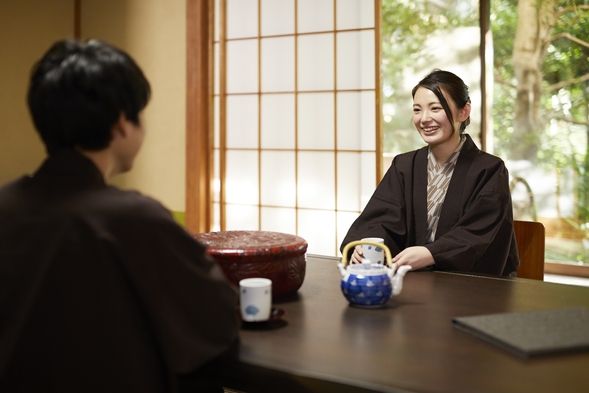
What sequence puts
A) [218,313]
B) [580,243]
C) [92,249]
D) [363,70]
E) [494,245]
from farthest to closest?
[580,243] → [363,70] → [494,245] → [218,313] → [92,249]

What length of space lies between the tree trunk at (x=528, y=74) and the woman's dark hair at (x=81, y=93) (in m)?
4.54

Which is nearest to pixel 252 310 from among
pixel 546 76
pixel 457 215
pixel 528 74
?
pixel 457 215

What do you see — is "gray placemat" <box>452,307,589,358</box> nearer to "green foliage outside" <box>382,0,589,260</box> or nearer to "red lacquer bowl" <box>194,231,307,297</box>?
"red lacquer bowl" <box>194,231,307,297</box>

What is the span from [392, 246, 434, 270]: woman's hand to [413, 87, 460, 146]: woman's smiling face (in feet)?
1.78

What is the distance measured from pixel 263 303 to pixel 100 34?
13.0ft

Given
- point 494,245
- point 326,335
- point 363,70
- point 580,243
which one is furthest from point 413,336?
point 580,243

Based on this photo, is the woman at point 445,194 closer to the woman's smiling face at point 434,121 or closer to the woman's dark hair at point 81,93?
the woman's smiling face at point 434,121

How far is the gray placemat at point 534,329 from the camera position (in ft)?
3.96

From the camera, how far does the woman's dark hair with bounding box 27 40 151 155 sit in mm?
1103

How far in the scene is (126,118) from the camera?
1155 millimetres

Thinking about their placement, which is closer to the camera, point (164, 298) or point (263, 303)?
point (164, 298)

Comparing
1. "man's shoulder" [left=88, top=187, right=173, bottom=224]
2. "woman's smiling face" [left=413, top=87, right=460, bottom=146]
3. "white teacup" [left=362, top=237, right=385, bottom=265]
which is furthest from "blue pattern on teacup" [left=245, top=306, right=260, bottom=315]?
"woman's smiling face" [left=413, top=87, right=460, bottom=146]

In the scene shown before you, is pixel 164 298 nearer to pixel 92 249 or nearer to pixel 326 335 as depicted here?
pixel 92 249

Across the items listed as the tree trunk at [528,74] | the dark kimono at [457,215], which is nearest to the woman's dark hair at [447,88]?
the dark kimono at [457,215]
